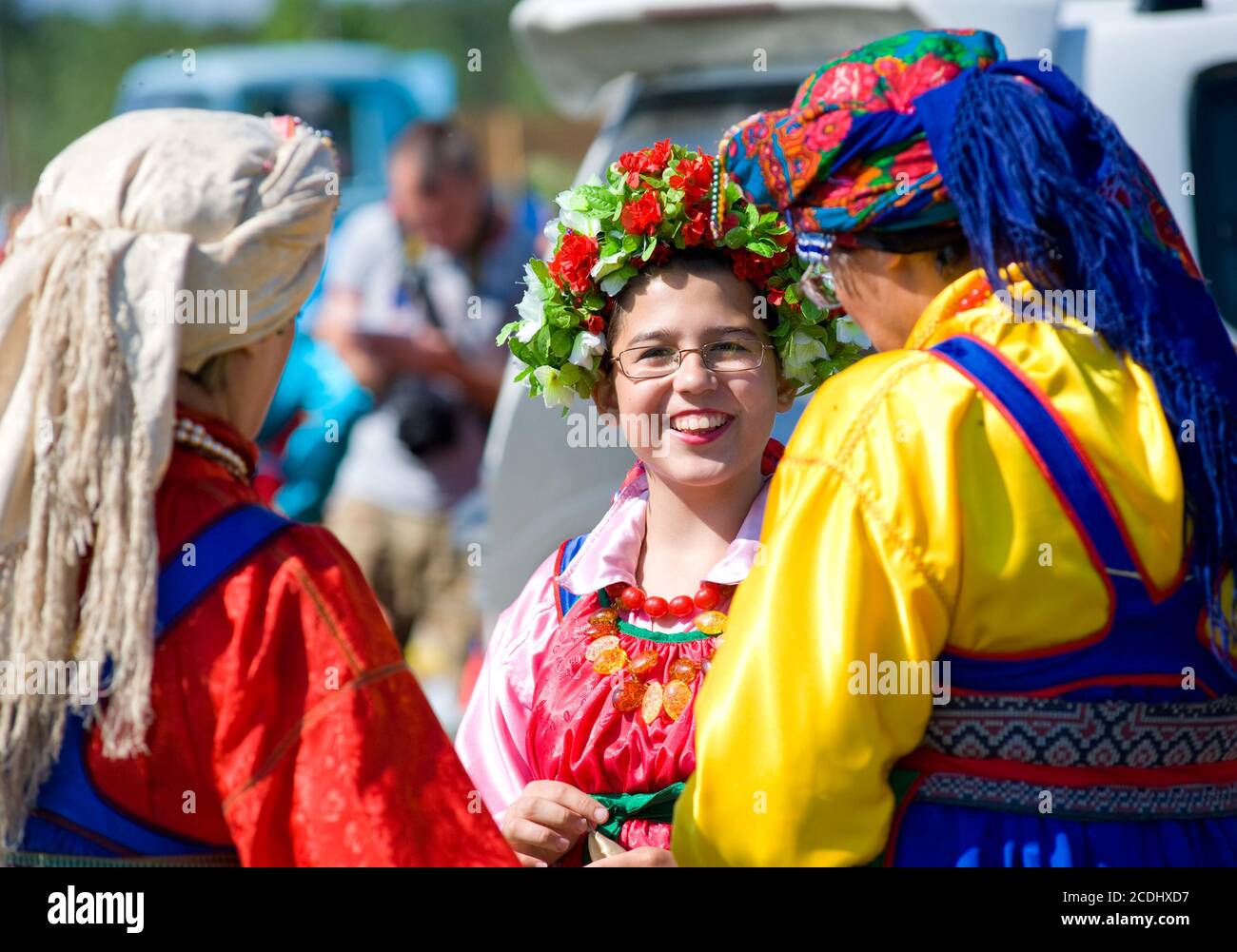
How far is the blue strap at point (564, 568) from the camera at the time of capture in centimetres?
309

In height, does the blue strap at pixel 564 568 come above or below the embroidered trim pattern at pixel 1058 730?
above

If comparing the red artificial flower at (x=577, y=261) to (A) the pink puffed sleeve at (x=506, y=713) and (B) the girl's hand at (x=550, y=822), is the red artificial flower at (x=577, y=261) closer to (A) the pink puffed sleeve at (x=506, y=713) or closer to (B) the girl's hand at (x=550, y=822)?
(A) the pink puffed sleeve at (x=506, y=713)

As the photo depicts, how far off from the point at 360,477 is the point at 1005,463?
5.28 metres

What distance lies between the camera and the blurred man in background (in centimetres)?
727

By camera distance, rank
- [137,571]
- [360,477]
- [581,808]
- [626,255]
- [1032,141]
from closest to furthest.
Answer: [137,571] → [1032,141] → [581,808] → [626,255] → [360,477]

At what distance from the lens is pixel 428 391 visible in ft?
23.8

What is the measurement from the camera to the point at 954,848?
2.42 metres

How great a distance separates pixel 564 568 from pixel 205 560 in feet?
3.21

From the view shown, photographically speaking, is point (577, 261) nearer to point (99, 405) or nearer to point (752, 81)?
point (99, 405)

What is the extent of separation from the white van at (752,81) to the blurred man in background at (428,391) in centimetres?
208

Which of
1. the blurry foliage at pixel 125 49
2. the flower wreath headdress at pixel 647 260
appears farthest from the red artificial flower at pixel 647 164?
the blurry foliage at pixel 125 49

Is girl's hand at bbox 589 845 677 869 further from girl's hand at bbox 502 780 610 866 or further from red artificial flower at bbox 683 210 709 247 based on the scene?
red artificial flower at bbox 683 210 709 247
